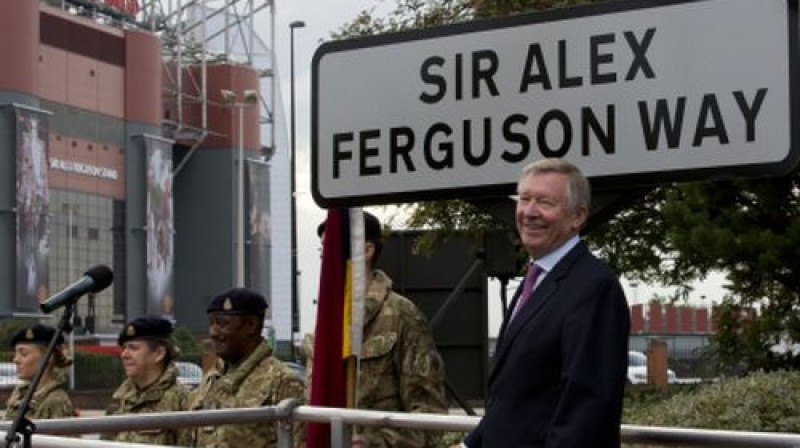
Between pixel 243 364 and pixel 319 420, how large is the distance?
2.82 feet

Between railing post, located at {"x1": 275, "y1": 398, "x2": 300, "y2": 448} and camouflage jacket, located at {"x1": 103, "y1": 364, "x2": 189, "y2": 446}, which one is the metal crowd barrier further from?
camouflage jacket, located at {"x1": 103, "y1": 364, "x2": 189, "y2": 446}

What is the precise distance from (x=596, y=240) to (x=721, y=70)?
11.3 m

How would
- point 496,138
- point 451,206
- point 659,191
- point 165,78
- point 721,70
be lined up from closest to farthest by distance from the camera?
point 721,70 < point 496,138 < point 659,191 < point 451,206 < point 165,78

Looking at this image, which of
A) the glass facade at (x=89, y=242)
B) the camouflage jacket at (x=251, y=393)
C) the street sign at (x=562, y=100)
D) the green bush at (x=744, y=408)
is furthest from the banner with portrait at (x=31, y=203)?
the street sign at (x=562, y=100)

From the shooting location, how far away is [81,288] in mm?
4879

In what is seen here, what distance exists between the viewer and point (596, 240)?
618 inches

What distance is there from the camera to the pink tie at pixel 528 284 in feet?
12.8


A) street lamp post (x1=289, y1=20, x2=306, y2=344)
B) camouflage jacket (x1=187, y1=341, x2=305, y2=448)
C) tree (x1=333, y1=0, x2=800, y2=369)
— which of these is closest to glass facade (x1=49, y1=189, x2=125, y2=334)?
street lamp post (x1=289, y1=20, x2=306, y2=344)

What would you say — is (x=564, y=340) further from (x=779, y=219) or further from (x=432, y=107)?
(x=779, y=219)

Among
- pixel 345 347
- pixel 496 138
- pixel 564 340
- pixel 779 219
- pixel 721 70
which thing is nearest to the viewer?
pixel 564 340

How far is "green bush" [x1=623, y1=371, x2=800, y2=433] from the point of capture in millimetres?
9461

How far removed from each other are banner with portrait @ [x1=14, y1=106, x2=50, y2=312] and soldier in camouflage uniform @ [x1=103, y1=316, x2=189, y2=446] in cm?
6062

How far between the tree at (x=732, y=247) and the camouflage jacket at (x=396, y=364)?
6.72 meters

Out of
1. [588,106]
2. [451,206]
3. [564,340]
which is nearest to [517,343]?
[564,340]
